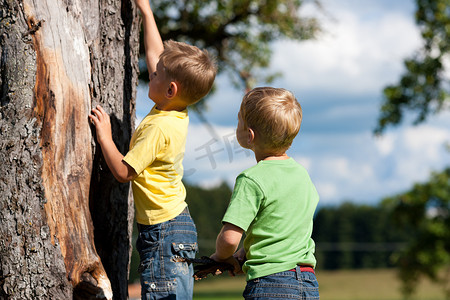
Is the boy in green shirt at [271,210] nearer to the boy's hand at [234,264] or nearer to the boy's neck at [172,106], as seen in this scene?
the boy's hand at [234,264]

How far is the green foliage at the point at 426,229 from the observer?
13.3m

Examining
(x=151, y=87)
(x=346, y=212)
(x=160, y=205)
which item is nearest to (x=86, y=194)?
(x=160, y=205)

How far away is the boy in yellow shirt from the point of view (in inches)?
114

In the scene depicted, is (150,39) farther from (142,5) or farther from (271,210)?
(271,210)

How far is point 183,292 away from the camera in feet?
Result: 9.71

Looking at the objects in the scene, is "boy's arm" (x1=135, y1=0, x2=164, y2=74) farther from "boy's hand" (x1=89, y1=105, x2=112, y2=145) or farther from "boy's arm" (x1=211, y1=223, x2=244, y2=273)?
"boy's arm" (x1=211, y1=223, x2=244, y2=273)

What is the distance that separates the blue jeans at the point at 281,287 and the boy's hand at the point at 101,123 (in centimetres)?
115

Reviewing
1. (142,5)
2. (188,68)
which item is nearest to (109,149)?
(188,68)

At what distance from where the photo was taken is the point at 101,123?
123 inches

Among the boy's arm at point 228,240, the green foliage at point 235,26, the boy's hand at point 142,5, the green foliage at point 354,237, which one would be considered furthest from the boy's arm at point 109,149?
the green foliage at point 354,237

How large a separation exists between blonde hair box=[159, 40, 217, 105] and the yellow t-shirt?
0.18 metres

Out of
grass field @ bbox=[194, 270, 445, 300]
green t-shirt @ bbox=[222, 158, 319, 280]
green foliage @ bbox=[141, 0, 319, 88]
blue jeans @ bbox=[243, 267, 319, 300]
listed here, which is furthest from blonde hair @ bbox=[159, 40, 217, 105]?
grass field @ bbox=[194, 270, 445, 300]

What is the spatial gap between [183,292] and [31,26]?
5.40 feet

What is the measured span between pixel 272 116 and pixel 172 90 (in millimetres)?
706
